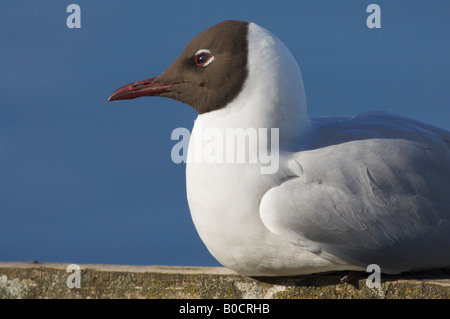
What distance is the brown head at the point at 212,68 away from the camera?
314 cm

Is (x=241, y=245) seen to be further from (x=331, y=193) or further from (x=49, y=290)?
(x=49, y=290)

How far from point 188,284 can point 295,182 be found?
627 mm

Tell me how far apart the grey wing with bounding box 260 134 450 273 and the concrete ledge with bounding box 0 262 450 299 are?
128mm

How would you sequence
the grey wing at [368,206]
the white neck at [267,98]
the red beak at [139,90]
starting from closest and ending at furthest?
the grey wing at [368,206] → the white neck at [267,98] → the red beak at [139,90]

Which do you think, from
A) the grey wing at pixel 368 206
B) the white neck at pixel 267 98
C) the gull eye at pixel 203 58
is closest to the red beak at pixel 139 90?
the gull eye at pixel 203 58

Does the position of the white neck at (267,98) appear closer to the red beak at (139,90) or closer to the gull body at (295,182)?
the gull body at (295,182)

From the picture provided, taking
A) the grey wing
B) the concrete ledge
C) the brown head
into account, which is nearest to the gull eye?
the brown head

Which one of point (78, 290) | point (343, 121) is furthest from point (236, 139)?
point (78, 290)

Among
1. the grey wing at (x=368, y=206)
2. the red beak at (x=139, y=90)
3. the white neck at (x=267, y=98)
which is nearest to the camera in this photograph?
the grey wing at (x=368, y=206)

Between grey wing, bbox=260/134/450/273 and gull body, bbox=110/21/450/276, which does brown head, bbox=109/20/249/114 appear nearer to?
gull body, bbox=110/21/450/276

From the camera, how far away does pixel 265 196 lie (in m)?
2.95

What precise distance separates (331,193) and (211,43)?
764mm

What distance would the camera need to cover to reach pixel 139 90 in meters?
3.40

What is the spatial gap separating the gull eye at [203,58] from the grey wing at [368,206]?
0.53 m
